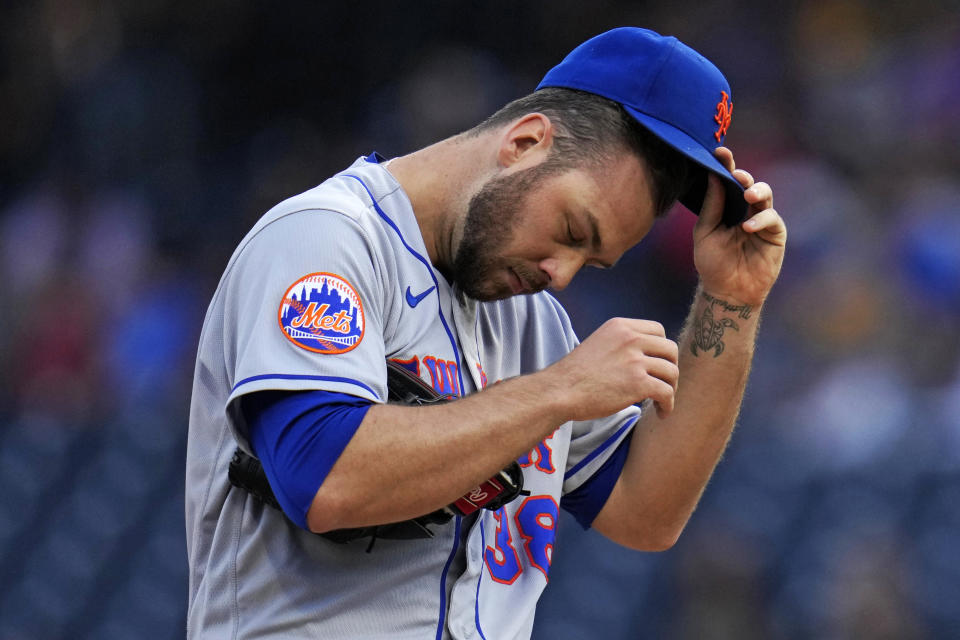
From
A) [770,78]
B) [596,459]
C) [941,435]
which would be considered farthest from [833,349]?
[596,459]

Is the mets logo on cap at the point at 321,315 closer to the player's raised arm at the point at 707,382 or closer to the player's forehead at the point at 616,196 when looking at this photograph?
the player's forehead at the point at 616,196

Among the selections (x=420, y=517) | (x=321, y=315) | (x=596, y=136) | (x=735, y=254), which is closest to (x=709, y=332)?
(x=735, y=254)

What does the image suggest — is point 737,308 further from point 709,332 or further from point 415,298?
point 415,298

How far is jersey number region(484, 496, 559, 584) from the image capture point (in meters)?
1.86

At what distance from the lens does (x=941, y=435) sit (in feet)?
13.5

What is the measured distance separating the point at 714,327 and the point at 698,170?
280 mm

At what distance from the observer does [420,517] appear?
1643 mm

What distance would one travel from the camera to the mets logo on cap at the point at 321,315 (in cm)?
153

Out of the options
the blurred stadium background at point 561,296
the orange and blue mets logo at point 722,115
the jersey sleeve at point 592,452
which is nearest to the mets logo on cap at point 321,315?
the jersey sleeve at point 592,452

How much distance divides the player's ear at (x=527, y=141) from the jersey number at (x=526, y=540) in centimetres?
55

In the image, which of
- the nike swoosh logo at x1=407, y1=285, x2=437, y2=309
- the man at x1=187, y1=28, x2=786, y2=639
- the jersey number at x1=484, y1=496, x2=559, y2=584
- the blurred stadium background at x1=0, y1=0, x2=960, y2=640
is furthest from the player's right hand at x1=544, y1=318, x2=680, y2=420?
the blurred stadium background at x1=0, y1=0, x2=960, y2=640

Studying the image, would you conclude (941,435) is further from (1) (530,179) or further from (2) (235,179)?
(2) (235,179)

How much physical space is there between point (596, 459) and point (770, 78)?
4216 millimetres

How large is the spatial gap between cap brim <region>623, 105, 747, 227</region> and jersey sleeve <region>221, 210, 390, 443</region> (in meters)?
0.50
